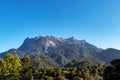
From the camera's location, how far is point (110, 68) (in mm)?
50000

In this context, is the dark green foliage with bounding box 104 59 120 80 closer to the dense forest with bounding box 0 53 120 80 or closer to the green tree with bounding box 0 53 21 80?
the dense forest with bounding box 0 53 120 80

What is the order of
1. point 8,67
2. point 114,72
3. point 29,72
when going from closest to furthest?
point 114,72 → point 8,67 → point 29,72

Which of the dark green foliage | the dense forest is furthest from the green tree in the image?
the dark green foliage

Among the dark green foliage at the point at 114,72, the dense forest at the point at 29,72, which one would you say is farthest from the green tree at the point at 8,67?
the dark green foliage at the point at 114,72

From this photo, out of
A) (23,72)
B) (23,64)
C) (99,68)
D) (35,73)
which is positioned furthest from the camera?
(99,68)

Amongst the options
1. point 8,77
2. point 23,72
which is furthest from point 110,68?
point 23,72

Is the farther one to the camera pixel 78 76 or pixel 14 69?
pixel 78 76

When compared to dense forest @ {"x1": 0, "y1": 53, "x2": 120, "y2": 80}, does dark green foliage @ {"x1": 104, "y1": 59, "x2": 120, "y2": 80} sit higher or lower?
lower

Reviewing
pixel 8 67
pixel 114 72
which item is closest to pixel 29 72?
pixel 8 67

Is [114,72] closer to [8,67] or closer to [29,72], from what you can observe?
[8,67]

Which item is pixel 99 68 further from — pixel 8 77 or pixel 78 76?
pixel 8 77

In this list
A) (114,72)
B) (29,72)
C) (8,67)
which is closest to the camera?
(114,72)

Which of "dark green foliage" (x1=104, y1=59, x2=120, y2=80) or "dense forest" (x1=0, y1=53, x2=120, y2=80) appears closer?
"dark green foliage" (x1=104, y1=59, x2=120, y2=80)

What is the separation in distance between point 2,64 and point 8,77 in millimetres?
6821
